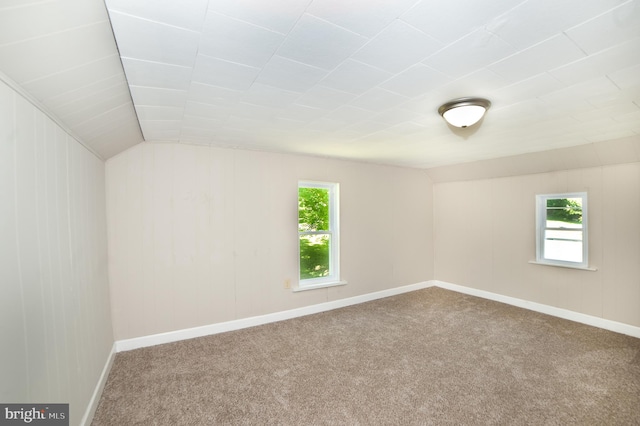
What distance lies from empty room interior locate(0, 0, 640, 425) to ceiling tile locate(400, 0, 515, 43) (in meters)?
0.01

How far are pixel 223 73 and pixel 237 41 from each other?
1.17ft

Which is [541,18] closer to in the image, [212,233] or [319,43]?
[319,43]

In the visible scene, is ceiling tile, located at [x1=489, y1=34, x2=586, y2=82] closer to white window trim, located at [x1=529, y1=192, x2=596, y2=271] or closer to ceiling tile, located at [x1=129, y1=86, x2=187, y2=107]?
ceiling tile, located at [x1=129, y1=86, x2=187, y2=107]

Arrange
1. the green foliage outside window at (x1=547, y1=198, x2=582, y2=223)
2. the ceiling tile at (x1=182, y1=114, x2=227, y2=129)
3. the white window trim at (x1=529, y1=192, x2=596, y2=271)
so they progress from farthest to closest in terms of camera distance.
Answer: the green foliage outside window at (x1=547, y1=198, x2=582, y2=223) → the white window trim at (x1=529, y1=192, x2=596, y2=271) → the ceiling tile at (x1=182, y1=114, x2=227, y2=129)

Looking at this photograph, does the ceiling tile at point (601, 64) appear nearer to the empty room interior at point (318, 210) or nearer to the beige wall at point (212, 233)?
the empty room interior at point (318, 210)

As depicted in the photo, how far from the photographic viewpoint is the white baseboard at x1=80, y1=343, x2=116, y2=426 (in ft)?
6.26

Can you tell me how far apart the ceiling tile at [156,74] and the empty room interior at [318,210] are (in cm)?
3

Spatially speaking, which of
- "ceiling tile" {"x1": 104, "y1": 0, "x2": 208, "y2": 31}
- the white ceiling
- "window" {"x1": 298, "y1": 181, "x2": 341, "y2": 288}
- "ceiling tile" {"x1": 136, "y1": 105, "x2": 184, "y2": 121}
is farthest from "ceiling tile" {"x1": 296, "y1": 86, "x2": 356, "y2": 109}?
"window" {"x1": 298, "y1": 181, "x2": 341, "y2": 288}

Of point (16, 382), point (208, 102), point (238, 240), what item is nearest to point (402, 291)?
point (238, 240)

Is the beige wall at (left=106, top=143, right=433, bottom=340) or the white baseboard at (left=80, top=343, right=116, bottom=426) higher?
the beige wall at (left=106, top=143, right=433, bottom=340)

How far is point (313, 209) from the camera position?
14.1 ft

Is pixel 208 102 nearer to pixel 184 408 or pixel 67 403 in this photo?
pixel 67 403

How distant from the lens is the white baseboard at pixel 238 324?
9.94 ft
